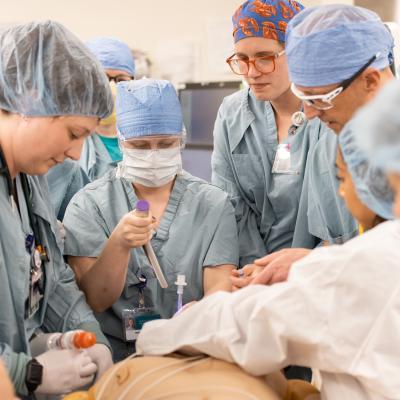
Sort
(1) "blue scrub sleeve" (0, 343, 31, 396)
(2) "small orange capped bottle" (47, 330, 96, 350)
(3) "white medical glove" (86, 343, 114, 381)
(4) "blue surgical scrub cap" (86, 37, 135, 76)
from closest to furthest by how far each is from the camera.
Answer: (1) "blue scrub sleeve" (0, 343, 31, 396) < (2) "small orange capped bottle" (47, 330, 96, 350) < (3) "white medical glove" (86, 343, 114, 381) < (4) "blue surgical scrub cap" (86, 37, 135, 76)

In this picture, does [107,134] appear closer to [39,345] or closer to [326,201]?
[326,201]

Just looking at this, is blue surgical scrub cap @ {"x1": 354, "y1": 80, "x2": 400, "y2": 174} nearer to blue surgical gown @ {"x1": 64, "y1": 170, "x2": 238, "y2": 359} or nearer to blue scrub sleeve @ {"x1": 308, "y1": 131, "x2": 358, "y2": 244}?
blue scrub sleeve @ {"x1": 308, "y1": 131, "x2": 358, "y2": 244}

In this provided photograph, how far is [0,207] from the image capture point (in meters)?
1.30

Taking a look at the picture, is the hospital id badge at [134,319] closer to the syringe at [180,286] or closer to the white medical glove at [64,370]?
the syringe at [180,286]

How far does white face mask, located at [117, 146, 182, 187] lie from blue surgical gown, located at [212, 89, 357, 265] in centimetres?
29

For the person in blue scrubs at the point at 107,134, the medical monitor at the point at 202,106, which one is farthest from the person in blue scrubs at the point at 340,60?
the medical monitor at the point at 202,106

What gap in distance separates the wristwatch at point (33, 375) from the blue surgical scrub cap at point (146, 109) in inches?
31.6

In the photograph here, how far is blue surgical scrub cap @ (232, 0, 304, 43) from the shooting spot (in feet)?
6.11

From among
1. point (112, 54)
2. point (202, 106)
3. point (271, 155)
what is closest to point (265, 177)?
point (271, 155)

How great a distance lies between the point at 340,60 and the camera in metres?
1.47

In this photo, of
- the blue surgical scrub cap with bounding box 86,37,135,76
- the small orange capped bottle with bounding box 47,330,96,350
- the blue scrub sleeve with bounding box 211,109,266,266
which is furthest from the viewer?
the blue surgical scrub cap with bounding box 86,37,135,76

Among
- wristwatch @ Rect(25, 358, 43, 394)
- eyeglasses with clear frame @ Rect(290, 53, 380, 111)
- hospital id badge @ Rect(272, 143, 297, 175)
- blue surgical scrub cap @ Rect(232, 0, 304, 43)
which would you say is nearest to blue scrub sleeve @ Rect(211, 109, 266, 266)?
hospital id badge @ Rect(272, 143, 297, 175)

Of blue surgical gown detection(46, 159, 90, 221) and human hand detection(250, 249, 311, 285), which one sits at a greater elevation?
human hand detection(250, 249, 311, 285)

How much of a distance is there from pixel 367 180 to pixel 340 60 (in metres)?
0.51
